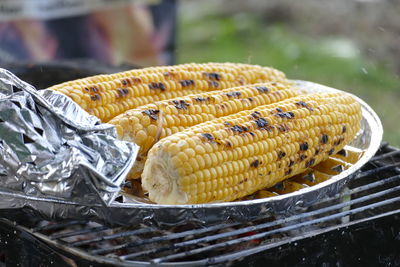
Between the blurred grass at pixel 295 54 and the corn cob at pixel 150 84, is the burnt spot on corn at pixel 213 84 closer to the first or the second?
the corn cob at pixel 150 84

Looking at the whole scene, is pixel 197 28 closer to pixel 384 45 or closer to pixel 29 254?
pixel 384 45

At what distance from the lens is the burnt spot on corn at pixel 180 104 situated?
2148 millimetres

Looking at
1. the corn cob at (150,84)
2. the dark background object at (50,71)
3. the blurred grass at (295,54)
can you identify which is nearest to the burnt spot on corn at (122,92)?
the corn cob at (150,84)

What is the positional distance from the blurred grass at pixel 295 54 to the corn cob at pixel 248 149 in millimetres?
2730

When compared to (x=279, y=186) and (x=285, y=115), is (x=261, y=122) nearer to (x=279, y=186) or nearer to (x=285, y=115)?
(x=285, y=115)

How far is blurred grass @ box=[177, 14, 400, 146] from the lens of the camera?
5707mm

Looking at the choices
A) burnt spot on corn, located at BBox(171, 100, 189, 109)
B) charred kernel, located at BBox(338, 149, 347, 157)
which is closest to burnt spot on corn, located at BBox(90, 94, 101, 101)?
burnt spot on corn, located at BBox(171, 100, 189, 109)

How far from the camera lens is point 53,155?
1747mm

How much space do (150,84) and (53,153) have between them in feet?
2.22

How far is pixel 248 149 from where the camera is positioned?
6.51 feet

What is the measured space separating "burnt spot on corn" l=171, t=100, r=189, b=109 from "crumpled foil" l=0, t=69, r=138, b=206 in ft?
1.07

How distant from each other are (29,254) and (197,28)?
6284 mm

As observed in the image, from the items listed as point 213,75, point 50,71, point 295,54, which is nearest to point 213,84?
point 213,75

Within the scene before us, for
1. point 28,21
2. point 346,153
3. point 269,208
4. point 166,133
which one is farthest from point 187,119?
point 28,21
